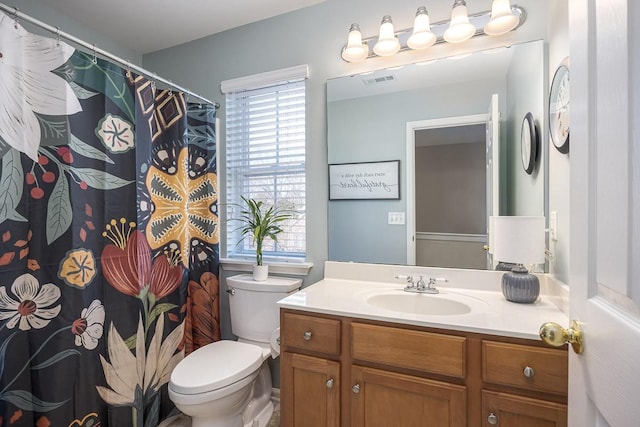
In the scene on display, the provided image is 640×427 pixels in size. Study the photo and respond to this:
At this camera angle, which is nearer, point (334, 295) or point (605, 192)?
point (605, 192)

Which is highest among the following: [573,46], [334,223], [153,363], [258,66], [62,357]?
[258,66]

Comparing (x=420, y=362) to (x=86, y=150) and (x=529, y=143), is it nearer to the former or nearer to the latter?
(x=529, y=143)

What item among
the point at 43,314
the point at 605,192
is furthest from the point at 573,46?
the point at 43,314

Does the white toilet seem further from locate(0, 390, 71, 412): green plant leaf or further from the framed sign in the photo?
the framed sign

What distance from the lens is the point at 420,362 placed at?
3.90 feet

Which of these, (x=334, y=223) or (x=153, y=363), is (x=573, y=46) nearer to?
(x=334, y=223)

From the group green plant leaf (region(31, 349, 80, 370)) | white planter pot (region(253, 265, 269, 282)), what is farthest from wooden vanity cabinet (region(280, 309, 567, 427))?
green plant leaf (region(31, 349, 80, 370))

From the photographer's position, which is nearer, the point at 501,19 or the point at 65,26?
the point at 501,19

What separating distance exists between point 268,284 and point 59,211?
3.47 ft

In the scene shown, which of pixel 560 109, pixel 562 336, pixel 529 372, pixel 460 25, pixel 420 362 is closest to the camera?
pixel 562 336

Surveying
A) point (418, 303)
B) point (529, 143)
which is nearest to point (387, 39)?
point (529, 143)

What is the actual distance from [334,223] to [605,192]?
4.73 ft

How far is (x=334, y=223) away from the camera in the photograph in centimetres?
193

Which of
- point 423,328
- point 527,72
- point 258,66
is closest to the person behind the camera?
point 423,328
